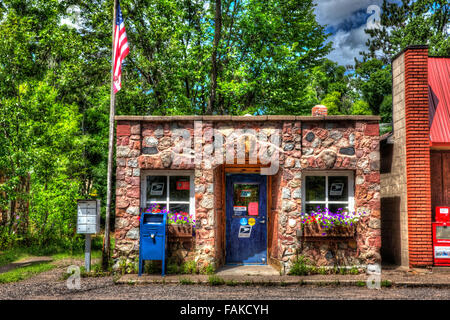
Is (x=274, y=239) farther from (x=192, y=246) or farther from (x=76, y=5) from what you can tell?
(x=76, y=5)

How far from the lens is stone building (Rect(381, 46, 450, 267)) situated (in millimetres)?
8383

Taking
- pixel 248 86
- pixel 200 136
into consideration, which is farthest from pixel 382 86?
pixel 200 136

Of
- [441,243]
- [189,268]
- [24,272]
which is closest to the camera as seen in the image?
[189,268]

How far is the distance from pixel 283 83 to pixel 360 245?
34.8 ft

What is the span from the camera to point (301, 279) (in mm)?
7309

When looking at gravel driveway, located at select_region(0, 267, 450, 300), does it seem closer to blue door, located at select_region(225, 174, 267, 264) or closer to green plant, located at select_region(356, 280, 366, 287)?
green plant, located at select_region(356, 280, 366, 287)

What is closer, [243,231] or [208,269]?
[208,269]

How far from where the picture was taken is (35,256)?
1084cm

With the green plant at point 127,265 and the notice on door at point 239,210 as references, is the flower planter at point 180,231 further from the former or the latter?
the notice on door at point 239,210

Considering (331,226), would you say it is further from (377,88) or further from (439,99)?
(377,88)

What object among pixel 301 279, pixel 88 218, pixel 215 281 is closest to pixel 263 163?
pixel 301 279

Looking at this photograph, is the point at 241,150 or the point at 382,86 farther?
the point at 382,86

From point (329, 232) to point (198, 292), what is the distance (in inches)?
122

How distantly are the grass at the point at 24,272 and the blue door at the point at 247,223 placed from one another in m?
4.43
